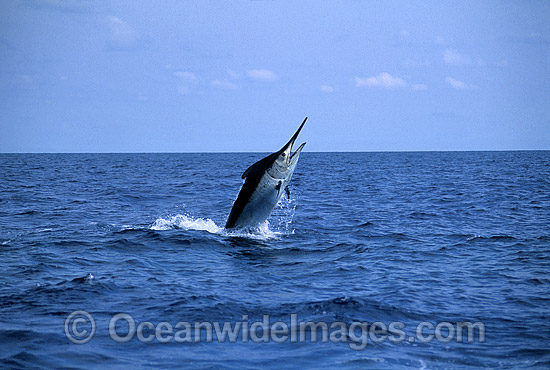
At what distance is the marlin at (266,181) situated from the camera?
13867mm

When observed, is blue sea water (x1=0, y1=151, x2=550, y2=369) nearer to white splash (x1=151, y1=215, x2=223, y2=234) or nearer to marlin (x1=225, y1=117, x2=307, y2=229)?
white splash (x1=151, y1=215, x2=223, y2=234)

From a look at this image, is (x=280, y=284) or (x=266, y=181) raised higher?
(x=266, y=181)

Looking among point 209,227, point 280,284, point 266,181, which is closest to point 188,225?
point 209,227

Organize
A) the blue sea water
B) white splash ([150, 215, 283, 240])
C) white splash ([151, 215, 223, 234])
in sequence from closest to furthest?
1. the blue sea water
2. white splash ([150, 215, 283, 240])
3. white splash ([151, 215, 223, 234])

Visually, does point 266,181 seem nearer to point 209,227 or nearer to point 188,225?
point 209,227

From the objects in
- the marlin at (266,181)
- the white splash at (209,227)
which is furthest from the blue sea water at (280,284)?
the marlin at (266,181)

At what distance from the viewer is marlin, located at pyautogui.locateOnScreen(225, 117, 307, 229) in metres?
13.9

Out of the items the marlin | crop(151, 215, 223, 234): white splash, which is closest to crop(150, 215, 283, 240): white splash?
crop(151, 215, 223, 234): white splash

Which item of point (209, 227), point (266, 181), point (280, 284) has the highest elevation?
point (266, 181)

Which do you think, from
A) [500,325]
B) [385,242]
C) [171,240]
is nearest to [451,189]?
[385,242]

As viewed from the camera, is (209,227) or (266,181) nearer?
(266,181)

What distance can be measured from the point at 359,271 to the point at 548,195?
68.7 feet

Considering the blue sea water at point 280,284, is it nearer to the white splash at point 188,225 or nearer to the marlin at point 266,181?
the white splash at point 188,225

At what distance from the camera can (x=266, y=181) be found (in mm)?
13969
